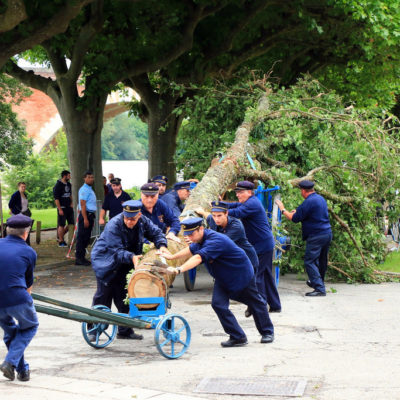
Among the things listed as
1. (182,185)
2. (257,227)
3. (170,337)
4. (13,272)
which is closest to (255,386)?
(170,337)

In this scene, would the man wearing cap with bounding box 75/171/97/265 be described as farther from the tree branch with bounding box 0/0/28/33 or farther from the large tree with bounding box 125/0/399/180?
the large tree with bounding box 125/0/399/180

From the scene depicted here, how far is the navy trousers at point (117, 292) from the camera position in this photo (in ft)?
30.0

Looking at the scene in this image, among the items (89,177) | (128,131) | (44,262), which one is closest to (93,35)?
(89,177)

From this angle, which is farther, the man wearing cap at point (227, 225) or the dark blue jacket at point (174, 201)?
the dark blue jacket at point (174, 201)

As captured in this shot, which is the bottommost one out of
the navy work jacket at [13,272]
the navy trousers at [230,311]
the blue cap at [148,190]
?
the navy trousers at [230,311]

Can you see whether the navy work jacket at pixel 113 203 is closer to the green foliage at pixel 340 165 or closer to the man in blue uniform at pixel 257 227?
the green foliage at pixel 340 165

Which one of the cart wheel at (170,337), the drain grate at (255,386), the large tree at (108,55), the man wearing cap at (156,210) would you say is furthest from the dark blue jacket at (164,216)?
the large tree at (108,55)

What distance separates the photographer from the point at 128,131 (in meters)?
99.3

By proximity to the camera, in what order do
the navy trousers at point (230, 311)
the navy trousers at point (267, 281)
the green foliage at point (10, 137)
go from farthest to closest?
the green foliage at point (10, 137) → the navy trousers at point (267, 281) → the navy trousers at point (230, 311)

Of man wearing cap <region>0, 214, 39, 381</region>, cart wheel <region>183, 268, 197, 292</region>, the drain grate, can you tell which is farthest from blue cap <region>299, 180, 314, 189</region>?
man wearing cap <region>0, 214, 39, 381</region>

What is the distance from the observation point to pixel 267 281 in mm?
10781

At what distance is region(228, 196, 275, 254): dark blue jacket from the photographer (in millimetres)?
10508

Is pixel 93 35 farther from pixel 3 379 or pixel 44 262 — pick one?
pixel 3 379

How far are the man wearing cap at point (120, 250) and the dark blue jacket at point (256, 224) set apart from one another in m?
1.66
